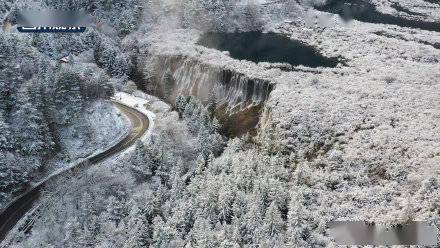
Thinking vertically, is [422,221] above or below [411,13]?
below

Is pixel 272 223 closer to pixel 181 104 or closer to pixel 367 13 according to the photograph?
pixel 181 104

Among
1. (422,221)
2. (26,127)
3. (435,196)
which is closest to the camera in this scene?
(422,221)

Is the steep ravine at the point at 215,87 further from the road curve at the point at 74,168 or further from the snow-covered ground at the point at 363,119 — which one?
the road curve at the point at 74,168

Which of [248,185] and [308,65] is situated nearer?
[248,185]

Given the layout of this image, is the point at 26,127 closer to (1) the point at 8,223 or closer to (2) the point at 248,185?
(1) the point at 8,223

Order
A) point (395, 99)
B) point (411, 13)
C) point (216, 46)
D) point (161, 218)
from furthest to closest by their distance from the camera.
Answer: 1. point (411, 13)
2. point (216, 46)
3. point (395, 99)
4. point (161, 218)

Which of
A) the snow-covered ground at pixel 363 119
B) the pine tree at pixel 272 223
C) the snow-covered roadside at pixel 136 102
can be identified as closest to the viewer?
the pine tree at pixel 272 223

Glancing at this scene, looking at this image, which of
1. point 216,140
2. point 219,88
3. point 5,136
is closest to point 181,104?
point 219,88

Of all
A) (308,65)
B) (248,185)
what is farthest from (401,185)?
(308,65)

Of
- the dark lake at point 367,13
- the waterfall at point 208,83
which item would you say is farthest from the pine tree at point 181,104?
the dark lake at point 367,13
